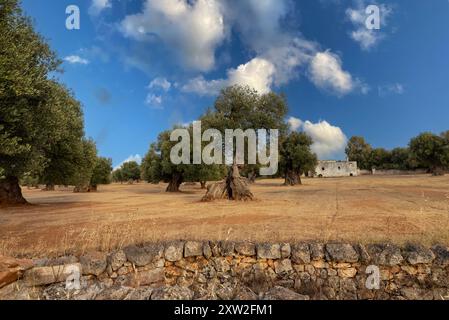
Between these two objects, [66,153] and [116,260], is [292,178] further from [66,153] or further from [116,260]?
[116,260]

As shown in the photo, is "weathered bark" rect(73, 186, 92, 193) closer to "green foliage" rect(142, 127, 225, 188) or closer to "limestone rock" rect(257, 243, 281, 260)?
"green foliage" rect(142, 127, 225, 188)

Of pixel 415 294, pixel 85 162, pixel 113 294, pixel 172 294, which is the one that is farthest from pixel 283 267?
pixel 85 162

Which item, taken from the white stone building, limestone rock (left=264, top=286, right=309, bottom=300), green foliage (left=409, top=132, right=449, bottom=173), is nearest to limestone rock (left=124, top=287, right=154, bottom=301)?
limestone rock (left=264, top=286, right=309, bottom=300)

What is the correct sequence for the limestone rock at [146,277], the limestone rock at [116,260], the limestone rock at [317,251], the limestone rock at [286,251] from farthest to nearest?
the limestone rock at [286,251] → the limestone rock at [317,251] → the limestone rock at [116,260] → the limestone rock at [146,277]

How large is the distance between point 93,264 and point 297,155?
5576cm

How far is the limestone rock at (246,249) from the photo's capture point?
906 cm

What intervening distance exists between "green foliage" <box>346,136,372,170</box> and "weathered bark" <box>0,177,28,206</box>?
403ft

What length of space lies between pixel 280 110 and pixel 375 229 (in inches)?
783

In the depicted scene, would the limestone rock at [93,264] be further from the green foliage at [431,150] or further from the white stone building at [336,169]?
the white stone building at [336,169]

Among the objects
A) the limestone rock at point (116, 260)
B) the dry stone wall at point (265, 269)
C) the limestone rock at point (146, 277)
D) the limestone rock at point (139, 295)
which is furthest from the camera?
the limestone rock at point (116, 260)

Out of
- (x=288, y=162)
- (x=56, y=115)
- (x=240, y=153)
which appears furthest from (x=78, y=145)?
(x=288, y=162)

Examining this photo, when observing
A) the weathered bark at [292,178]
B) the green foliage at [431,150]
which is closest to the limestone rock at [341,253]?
the weathered bark at [292,178]
